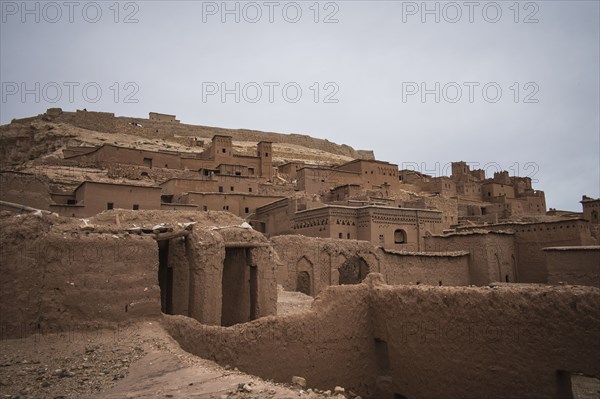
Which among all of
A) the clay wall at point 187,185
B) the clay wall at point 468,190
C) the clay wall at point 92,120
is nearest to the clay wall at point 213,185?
the clay wall at point 187,185

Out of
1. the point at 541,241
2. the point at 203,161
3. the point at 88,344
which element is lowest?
the point at 88,344

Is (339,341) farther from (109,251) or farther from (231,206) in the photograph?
(231,206)

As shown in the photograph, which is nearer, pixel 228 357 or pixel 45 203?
pixel 228 357

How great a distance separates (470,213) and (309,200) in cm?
1894

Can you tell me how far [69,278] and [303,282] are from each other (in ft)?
41.0

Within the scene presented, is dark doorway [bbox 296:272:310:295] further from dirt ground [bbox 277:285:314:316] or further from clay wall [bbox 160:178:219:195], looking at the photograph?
clay wall [bbox 160:178:219:195]

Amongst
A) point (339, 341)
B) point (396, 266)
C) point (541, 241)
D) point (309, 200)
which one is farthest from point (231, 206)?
point (339, 341)

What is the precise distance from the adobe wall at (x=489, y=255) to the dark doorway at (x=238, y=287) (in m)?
13.2

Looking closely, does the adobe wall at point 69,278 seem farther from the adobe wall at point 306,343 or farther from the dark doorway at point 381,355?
the dark doorway at point 381,355

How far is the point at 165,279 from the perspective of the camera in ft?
39.9

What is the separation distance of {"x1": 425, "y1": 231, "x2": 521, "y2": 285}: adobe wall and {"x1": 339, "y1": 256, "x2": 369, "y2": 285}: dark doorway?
5.33 meters

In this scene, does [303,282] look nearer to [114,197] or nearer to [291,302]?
[291,302]

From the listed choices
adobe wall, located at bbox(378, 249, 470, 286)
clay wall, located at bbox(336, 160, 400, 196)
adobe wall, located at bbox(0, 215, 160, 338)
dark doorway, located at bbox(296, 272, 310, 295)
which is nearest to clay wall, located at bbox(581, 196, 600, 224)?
adobe wall, located at bbox(378, 249, 470, 286)

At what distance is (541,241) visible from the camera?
2205 centimetres
